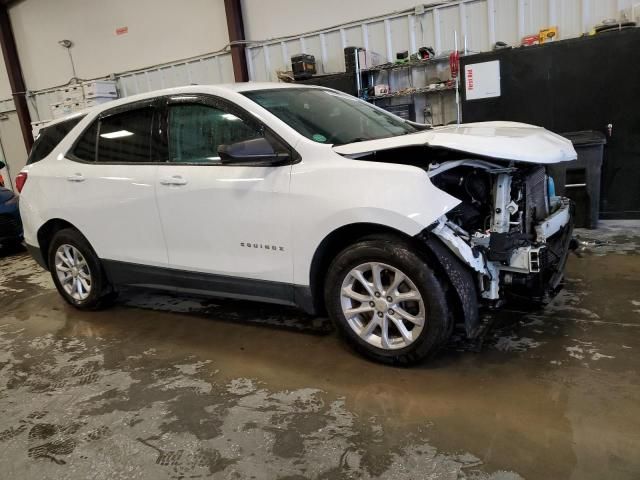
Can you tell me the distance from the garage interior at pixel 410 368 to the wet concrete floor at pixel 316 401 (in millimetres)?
10

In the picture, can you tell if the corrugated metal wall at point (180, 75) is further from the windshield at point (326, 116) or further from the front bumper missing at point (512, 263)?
the front bumper missing at point (512, 263)

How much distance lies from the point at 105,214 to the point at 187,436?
1.91 meters

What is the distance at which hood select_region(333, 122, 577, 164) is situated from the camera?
2.34 metres

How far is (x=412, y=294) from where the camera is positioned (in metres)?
2.49

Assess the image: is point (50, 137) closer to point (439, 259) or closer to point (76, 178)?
point (76, 178)

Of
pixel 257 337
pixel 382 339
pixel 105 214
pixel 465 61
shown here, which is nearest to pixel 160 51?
pixel 465 61

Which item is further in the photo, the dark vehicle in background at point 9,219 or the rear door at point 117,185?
the dark vehicle in background at point 9,219

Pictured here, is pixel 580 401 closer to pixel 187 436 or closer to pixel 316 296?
pixel 316 296

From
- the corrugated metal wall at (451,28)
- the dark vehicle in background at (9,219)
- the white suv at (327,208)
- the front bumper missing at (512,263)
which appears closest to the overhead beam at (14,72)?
the dark vehicle in background at (9,219)

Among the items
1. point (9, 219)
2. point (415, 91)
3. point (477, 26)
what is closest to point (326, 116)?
point (415, 91)

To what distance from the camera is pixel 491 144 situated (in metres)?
2.37

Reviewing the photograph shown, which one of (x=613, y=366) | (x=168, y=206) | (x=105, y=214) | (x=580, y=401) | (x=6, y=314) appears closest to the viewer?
(x=580, y=401)

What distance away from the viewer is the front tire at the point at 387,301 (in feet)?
7.98

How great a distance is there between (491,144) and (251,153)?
1.20 m
